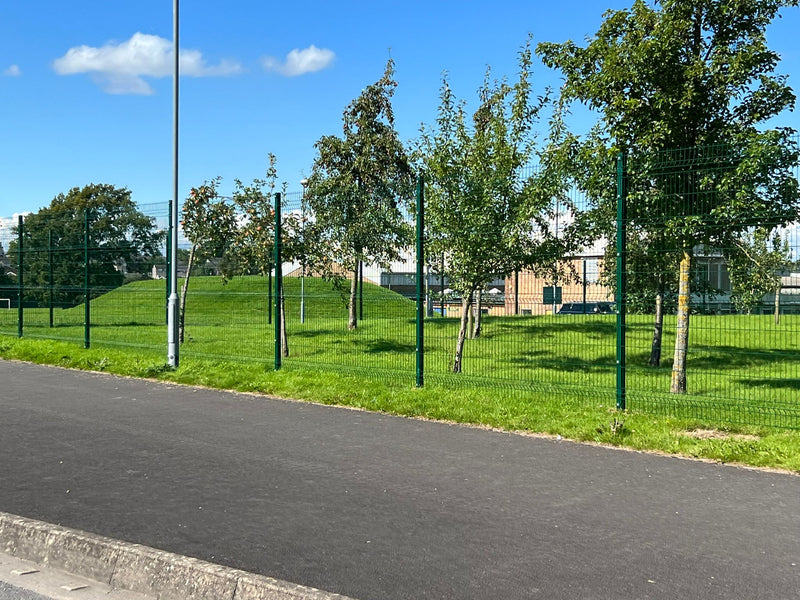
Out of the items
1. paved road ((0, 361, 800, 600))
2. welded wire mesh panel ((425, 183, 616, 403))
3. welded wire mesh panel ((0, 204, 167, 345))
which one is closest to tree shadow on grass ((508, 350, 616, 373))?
welded wire mesh panel ((425, 183, 616, 403))

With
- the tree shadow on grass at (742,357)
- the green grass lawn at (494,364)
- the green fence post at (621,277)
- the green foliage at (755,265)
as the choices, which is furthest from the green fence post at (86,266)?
the green foliage at (755,265)

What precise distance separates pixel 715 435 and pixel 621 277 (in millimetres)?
2007

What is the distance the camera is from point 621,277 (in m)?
9.20

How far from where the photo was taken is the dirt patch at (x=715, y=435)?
313 inches

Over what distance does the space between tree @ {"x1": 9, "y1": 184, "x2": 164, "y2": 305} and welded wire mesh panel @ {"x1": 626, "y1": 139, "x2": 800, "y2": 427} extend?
28.9 feet

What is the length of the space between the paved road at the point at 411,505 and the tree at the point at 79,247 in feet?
22.7

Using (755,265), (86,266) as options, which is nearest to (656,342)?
(755,265)

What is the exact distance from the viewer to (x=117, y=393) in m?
11.5

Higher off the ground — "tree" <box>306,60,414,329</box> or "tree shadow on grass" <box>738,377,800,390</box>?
"tree" <box>306,60,414,329</box>

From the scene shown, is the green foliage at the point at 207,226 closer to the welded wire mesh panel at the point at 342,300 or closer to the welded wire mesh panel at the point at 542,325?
the welded wire mesh panel at the point at 342,300

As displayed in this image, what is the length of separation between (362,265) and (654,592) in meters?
13.6

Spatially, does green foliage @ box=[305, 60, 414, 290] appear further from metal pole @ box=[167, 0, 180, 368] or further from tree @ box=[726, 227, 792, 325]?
tree @ box=[726, 227, 792, 325]

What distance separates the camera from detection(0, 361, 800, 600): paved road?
4.52 metres

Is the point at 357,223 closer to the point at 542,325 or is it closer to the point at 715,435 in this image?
the point at 542,325
